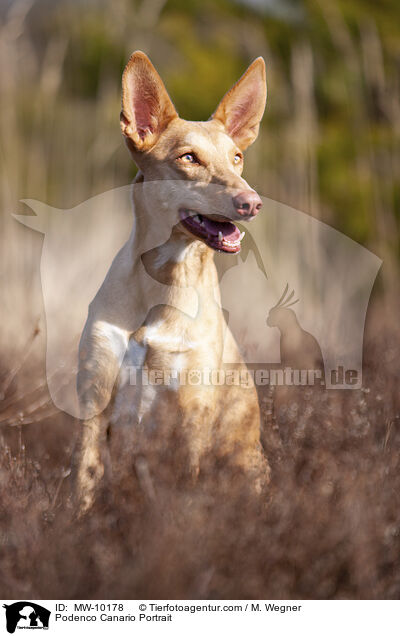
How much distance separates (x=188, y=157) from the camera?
3100 mm

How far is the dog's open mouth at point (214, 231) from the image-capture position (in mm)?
2951

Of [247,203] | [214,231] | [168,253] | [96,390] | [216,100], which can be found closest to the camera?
[247,203]

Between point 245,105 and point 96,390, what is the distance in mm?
1524

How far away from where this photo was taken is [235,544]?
8.21ft

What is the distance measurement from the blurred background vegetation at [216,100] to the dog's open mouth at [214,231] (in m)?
2.62

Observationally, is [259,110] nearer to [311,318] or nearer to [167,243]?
[167,243]

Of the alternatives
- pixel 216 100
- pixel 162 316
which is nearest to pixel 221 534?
pixel 162 316

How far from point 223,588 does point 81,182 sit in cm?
420

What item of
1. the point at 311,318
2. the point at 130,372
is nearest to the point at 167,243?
the point at 130,372

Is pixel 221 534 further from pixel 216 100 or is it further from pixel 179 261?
pixel 216 100

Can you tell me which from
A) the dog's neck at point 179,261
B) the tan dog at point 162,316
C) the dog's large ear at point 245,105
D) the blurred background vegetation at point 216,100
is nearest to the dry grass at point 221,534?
the tan dog at point 162,316

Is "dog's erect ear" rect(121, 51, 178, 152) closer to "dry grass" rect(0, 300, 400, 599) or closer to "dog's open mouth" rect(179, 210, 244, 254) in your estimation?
"dog's open mouth" rect(179, 210, 244, 254)
